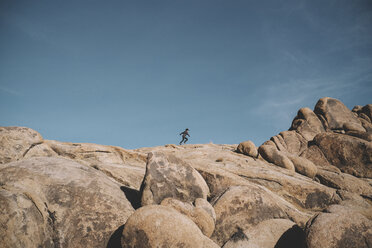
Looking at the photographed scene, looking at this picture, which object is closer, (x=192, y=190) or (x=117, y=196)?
(x=117, y=196)

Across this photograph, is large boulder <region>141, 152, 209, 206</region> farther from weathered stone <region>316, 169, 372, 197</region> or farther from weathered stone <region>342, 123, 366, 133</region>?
weathered stone <region>342, 123, 366, 133</region>

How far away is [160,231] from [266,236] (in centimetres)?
396

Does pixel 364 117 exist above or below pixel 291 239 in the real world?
above

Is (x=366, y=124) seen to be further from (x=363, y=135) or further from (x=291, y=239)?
(x=291, y=239)

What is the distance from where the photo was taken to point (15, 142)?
11.5m

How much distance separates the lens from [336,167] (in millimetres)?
22656

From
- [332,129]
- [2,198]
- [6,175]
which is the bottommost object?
[2,198]

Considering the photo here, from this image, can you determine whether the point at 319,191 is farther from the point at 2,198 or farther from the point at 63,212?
the point at 2,198

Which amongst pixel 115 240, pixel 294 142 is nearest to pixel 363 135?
pixel 294 142

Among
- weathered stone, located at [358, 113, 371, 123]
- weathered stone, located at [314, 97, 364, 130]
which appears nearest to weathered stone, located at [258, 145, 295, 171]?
weathered stone, located at [314, 97, 364, 130]

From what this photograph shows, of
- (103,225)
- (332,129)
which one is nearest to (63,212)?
(103,225)

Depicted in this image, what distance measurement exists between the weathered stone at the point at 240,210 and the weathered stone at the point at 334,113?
2749cm

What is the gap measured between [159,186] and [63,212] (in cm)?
346

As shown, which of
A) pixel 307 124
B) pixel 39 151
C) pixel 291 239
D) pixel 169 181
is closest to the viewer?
pixel 291 239
